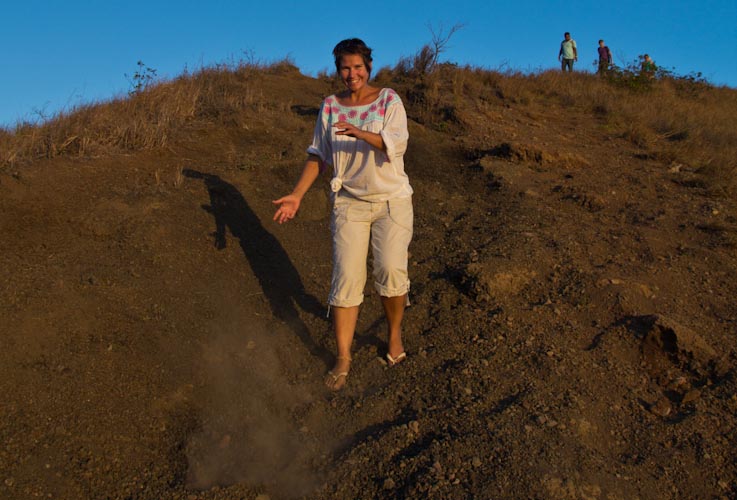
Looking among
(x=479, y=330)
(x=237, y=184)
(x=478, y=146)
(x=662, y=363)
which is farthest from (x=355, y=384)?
(x=478, y=146)

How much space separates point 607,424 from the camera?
3.05 m

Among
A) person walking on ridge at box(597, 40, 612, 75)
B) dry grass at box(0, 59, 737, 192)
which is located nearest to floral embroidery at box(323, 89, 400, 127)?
dry grass at box(0, 59, 737, 192)

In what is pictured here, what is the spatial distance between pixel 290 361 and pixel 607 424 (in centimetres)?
182

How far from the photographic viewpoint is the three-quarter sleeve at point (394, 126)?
312 cm

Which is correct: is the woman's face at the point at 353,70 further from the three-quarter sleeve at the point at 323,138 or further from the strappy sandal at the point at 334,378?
the strappy sandal at the point at 334,378

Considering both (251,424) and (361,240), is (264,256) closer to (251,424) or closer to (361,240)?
(361,240)

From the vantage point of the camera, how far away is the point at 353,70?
124 inches

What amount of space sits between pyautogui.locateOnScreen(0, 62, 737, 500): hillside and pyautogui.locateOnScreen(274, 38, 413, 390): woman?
1.80 ft

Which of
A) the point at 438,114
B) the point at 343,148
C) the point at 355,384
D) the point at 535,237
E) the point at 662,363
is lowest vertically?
the point at 355,384

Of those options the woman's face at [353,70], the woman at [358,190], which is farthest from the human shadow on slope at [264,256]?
the woman's face at [353,70]

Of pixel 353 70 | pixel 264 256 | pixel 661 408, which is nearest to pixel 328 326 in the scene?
pixel 264 256

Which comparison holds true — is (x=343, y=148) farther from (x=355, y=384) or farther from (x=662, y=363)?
(x=662, y=363)

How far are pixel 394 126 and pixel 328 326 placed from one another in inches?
62.9

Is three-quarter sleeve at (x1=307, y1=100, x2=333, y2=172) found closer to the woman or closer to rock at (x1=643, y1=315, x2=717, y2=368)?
the woman
